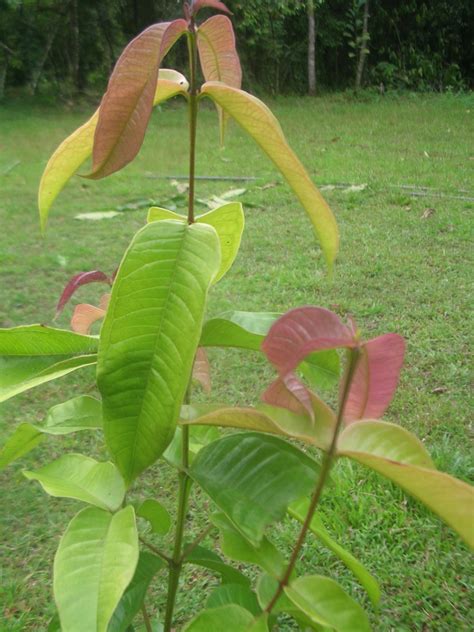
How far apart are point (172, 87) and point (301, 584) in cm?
41

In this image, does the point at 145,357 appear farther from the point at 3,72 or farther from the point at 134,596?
the point at 3,72

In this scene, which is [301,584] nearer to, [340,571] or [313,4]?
[340,571]

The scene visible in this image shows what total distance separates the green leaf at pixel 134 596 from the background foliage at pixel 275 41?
7055 mm

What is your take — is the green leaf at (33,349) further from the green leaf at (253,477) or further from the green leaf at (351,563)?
the green leaf at (351,563)

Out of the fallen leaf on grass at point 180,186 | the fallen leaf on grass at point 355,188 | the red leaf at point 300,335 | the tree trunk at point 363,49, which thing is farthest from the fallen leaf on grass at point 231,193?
the tree trunk at point 363,49

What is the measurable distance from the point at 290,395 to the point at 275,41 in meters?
8.73

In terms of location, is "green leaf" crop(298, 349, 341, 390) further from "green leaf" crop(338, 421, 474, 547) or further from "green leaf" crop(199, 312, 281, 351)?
"green leaf" crop(338, 421, 474, 547)

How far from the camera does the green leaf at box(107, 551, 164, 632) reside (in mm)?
637

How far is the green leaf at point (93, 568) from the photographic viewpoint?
452mm

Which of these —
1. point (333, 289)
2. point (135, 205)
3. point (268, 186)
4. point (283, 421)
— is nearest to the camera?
point (283, 421)

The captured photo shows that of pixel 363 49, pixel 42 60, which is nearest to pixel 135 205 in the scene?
pixel 42 60

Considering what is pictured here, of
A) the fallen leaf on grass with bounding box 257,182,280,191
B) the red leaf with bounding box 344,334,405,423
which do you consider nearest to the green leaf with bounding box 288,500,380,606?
the red leaf with bounding box 344,334,405,423

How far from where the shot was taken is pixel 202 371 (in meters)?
0.69

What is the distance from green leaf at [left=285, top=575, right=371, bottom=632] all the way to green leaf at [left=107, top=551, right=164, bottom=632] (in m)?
0.18
